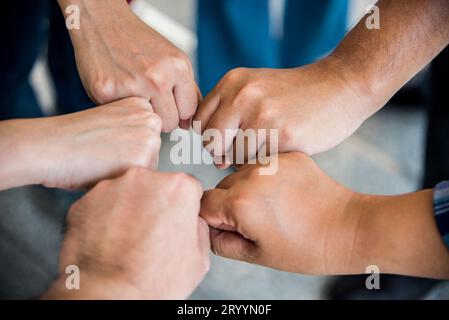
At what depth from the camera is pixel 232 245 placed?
806mm

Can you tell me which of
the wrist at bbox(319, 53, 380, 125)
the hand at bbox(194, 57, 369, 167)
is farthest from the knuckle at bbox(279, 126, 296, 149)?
the wrist at bbox(319, 53, 380, 125)

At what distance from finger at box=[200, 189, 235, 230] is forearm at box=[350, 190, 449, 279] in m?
0.17

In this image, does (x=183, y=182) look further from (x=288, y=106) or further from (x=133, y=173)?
(x=288, y=106)

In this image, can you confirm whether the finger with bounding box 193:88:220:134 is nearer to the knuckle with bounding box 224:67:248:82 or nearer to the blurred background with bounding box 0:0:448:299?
the knuckle with bounding box 224:67:248:82

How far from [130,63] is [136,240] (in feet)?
0.95

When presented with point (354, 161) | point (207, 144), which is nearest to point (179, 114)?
point (207, 144)

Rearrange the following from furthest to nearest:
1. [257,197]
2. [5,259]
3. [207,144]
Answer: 1. [5,259]
2. [207,144]
3. [257,197]

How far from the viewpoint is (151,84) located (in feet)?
2.83

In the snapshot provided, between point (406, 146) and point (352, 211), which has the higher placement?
point (406, 146)

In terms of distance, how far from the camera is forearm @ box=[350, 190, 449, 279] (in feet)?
2.40

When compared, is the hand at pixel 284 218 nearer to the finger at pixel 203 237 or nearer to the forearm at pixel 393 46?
the finger at pixel 203 237

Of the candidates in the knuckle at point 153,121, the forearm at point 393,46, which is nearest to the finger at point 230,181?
the knuckle at point 153,121

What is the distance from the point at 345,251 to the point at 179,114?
1.01ft

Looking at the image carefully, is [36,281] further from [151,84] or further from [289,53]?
[289,53]
